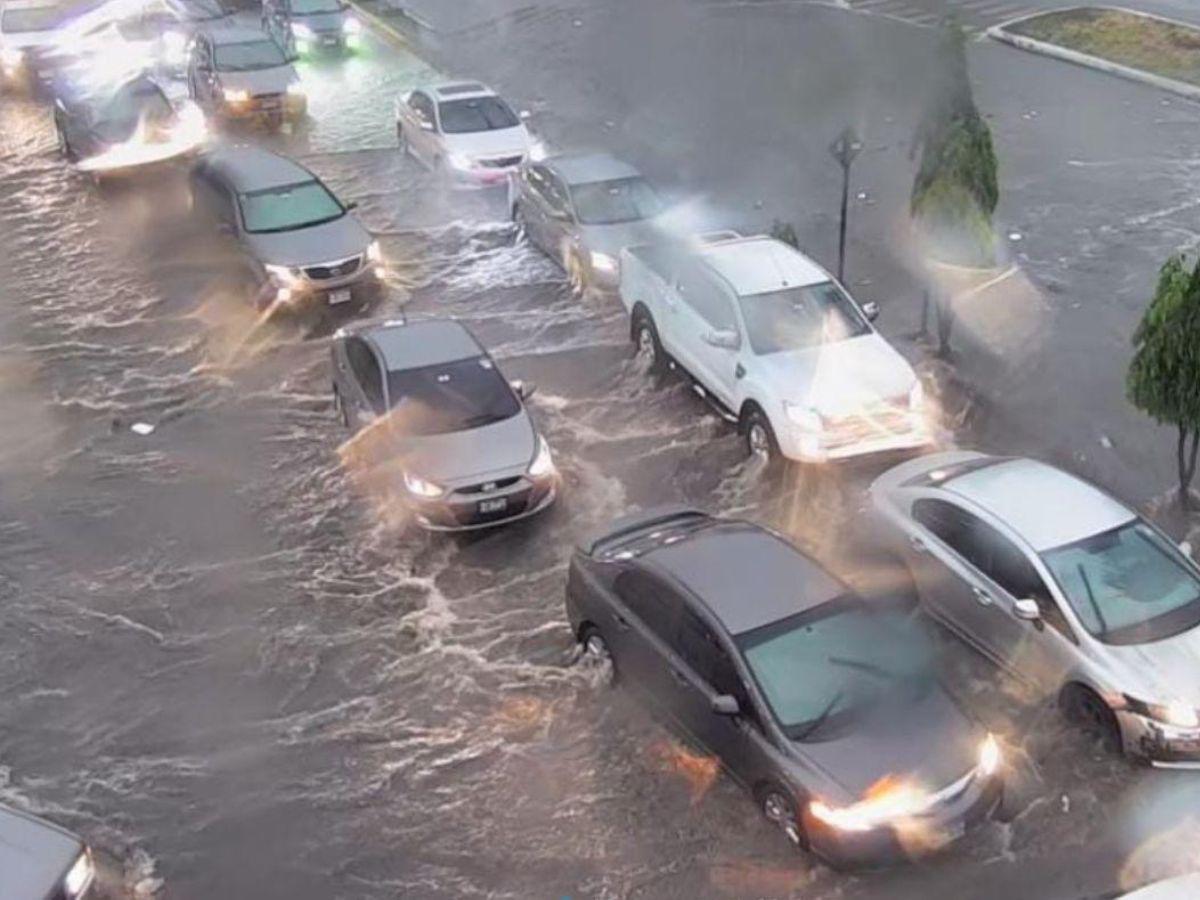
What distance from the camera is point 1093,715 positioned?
444 inches

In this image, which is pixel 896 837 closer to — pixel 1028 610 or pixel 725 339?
pixel 1028 610

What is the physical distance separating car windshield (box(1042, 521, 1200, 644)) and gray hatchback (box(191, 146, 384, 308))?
11086 mm

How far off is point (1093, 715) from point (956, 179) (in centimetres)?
814

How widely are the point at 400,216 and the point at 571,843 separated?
48.0ft

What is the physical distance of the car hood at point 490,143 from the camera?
23.8 m

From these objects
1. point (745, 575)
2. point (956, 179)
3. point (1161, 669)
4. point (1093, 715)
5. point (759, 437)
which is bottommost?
point (759, 437)

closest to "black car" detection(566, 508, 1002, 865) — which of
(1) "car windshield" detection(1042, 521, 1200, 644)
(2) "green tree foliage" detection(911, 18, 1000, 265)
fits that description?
(1) "car windshield" detection(1042, 521, 1200, 644)

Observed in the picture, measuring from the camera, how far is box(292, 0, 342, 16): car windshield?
105 ft

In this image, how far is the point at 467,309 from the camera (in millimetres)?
19969

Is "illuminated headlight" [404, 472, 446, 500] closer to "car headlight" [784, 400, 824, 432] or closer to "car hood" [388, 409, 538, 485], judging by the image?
"car hood" [388, 409, 538, 485]

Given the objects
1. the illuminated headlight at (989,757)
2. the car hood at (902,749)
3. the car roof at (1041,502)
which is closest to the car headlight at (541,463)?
the car roof at (1041,502)

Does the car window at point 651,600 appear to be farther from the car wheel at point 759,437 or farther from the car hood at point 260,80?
the car hood at point 260,80

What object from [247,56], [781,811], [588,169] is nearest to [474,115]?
[588,169]

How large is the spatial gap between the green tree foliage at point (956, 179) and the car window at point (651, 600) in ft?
27.0
